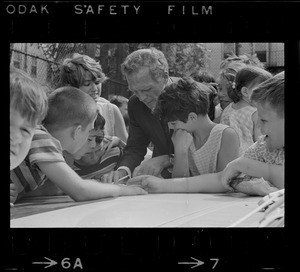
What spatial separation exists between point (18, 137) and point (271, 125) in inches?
65.3

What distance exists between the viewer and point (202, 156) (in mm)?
4074

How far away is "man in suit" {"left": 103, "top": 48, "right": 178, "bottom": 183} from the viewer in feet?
13.3

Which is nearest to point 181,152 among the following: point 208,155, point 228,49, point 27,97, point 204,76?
point 208,155

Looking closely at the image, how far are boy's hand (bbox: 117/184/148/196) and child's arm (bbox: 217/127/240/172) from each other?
553 millimetres

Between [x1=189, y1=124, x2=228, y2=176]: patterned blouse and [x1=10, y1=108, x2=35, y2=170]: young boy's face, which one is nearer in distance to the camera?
[x1=10, y1=108, x2=35, y2=170]: young boy's face

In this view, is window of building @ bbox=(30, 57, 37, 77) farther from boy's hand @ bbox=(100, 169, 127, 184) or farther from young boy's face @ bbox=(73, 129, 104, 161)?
boy's hand @ bbox=(100, 169, 127, 184)

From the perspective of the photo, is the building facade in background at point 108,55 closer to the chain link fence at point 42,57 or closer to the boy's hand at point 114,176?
the chain link fence at point 42,57

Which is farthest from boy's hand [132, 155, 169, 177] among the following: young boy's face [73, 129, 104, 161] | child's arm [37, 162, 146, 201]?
young boy's face [73, 129, 104, 161]

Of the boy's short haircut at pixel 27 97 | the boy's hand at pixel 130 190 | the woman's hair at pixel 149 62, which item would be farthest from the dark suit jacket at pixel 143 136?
the boy's short haircut at pixel 27 97

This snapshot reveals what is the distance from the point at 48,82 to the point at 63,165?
0.56 m

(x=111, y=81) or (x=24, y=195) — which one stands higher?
(x=111, y=81)
